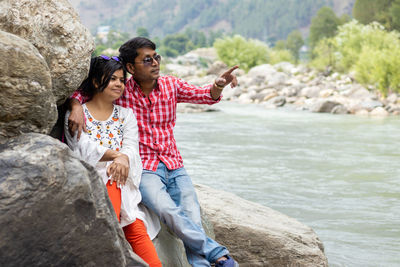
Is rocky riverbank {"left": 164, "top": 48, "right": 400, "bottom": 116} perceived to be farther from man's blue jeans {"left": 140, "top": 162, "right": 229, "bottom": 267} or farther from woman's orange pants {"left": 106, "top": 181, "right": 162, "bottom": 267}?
woman's orange pants {"left": 106, "top": 181, "right": 162, "bottom": 267}

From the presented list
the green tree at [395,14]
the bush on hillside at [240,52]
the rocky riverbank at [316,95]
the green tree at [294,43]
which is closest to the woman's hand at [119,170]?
the rocky riverbank at [316,95]

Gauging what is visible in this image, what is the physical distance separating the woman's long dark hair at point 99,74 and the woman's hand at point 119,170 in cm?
44

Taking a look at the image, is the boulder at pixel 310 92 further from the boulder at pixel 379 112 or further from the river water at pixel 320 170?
the river water at pixel 320 170

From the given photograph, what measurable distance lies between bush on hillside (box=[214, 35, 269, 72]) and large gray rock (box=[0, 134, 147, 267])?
49126 mm

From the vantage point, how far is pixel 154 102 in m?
3.27

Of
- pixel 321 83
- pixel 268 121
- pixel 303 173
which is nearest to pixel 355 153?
pixel 303 173

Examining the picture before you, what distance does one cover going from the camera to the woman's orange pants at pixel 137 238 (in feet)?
8.99

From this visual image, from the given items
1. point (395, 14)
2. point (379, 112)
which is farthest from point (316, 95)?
point (395, 14)

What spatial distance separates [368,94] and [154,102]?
73.7 feet

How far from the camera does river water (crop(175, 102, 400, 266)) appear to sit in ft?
19.1

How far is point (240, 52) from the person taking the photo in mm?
51812

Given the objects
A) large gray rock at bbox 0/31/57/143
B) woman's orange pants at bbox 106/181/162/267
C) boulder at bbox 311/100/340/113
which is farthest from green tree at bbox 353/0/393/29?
large gray rock at bbox 0/31/57/143

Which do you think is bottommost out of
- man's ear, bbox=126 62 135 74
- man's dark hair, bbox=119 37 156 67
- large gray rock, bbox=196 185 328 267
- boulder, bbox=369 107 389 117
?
boulder, bbox=369 107 389 117

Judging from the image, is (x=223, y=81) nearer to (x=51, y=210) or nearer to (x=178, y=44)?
(x=51, y=210)
